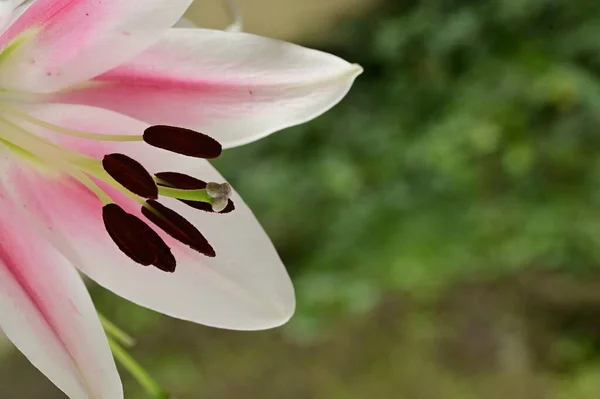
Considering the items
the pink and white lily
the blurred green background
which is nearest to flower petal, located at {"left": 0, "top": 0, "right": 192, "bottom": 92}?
the pink and white lily

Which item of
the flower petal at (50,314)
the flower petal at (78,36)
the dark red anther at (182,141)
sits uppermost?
the flower petal at (78,36)

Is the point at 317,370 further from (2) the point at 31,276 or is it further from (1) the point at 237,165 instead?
(2) the point at 31,276

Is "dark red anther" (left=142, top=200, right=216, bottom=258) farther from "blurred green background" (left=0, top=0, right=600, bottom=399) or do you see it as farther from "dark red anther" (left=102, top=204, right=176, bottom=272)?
"blurred green background" (left=0, top=0, right=600, bottom=399)

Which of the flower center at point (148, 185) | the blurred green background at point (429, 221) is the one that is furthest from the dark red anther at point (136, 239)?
the blurred green background at point (429, 221)

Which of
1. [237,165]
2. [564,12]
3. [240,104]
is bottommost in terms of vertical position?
[237,165]

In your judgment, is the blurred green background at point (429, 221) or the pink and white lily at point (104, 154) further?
the blurred green background at point (429, 221)

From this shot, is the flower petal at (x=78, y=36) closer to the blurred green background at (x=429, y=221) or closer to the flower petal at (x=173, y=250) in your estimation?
the flower petal at (x=173, y=250)

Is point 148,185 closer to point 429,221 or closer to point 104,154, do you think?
point 104,154

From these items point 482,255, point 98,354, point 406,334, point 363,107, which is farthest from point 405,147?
point 98,354
